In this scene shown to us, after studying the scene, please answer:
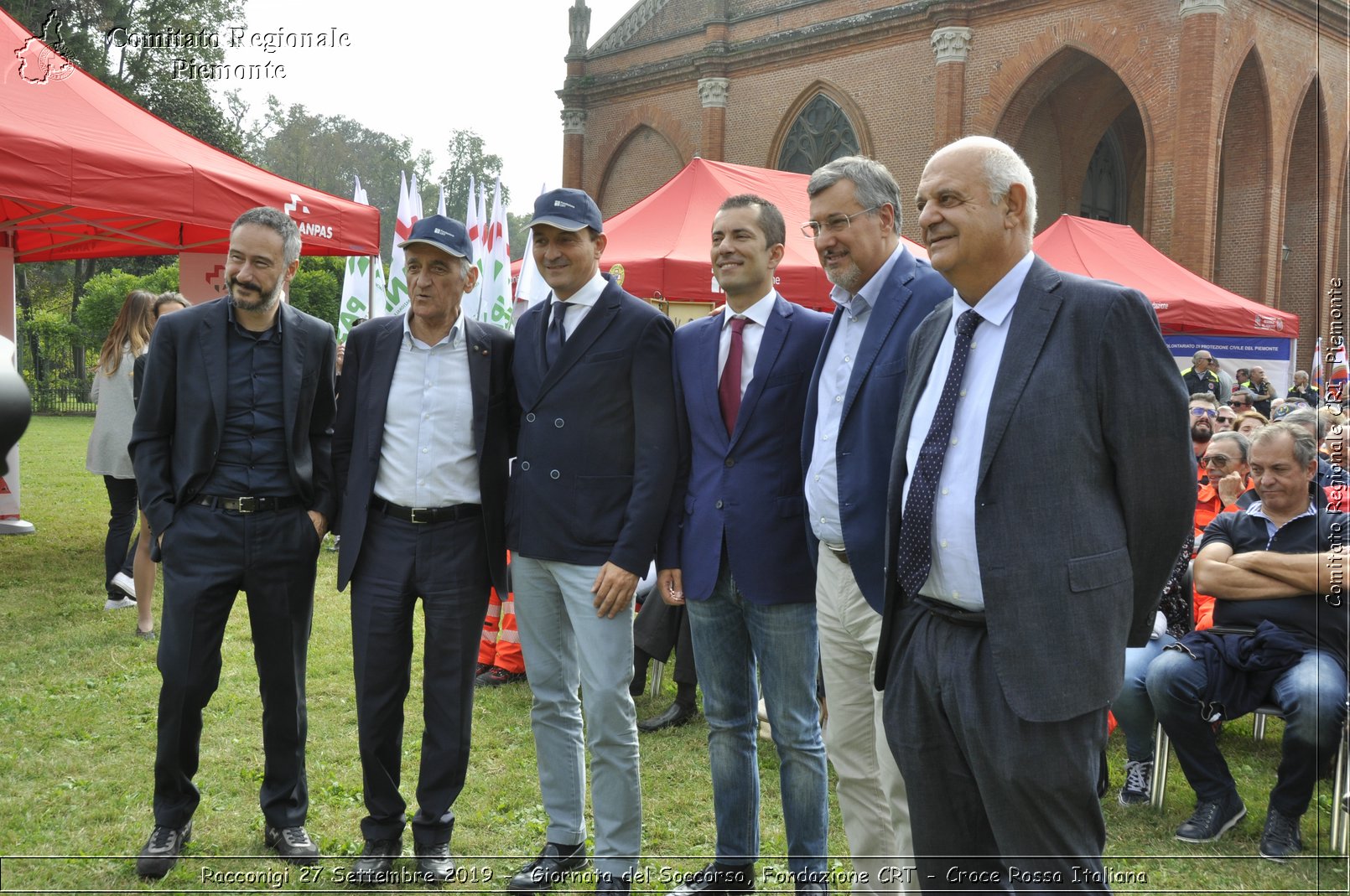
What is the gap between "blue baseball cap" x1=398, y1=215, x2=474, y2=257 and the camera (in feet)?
11.8

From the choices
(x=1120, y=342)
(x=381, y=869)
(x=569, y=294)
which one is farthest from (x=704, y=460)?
(x=381, y=869)

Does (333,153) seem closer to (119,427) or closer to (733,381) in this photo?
(119,427)

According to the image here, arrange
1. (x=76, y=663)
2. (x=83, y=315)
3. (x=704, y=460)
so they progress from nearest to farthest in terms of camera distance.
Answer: (x=704, y=460) < (x=76, y=663) < (x=83, y=315)

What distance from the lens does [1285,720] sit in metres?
4.54

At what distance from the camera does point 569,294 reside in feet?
12.0

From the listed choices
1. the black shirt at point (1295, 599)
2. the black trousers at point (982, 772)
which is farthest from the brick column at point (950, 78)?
the black trousers at point (982, 772)

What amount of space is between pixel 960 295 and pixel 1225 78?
23.3 metres

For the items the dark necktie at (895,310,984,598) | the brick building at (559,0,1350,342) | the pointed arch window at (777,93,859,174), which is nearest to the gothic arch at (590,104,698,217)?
the brick building at (559,0,1350,342)

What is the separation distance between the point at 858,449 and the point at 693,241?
27.0ft

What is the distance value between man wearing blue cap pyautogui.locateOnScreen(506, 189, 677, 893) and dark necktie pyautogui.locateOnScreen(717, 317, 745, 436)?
0.58 ft

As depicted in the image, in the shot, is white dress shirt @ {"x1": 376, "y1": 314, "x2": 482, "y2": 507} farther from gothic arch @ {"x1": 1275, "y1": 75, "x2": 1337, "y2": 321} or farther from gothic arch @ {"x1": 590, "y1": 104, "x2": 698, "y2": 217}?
gothic arch @ {"x1": 590, "y1": 104, "x2": 698, "y2": 217}

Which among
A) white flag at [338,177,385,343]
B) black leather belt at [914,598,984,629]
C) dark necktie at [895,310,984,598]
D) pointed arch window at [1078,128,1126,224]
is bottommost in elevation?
black leather belt at [914,598,984,629]

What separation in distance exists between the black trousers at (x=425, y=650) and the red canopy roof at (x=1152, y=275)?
13.0 m

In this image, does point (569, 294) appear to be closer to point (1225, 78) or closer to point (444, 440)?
point (444, 440)
